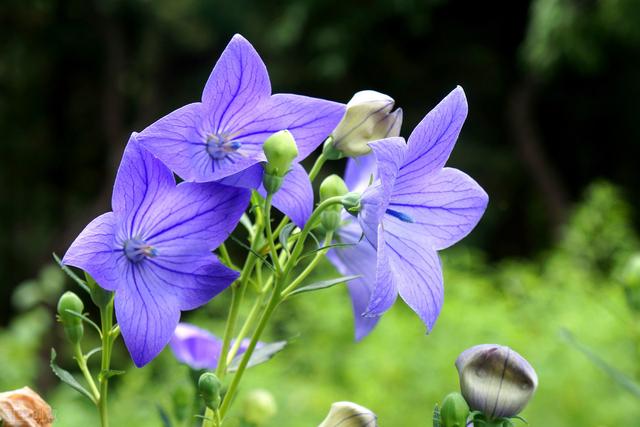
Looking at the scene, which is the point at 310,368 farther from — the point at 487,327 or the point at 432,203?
the point at 432,203

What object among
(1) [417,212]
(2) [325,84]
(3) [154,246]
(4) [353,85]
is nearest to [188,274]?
(3) [154,246]

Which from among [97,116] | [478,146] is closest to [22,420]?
[478,146]

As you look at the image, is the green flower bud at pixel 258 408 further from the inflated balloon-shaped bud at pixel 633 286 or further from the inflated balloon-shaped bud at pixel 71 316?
the inflated balloon-shaped bud at pixel 633 286

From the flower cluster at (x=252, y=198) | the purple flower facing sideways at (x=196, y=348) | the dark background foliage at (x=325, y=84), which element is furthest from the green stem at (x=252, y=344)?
the dark background foliage at (x=325, y=84)

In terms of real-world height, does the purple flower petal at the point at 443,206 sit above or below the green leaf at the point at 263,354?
above

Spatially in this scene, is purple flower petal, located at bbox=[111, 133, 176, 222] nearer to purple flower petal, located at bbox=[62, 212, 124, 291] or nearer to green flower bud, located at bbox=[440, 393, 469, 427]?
purple flower petal, located at bbox=[62, 212, 124, 291]

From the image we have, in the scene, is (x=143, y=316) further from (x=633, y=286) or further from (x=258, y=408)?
(x=633, y=286)

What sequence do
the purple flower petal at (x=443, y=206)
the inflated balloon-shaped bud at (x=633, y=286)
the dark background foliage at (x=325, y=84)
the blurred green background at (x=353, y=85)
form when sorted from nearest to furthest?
the purple flower petal at (x=443, y=206) < the inflated balloon-shaped bud at (x=633, y=286) < the blurred green background at (x=353, y=85) < the dark background foliage at (x=325, y=84)

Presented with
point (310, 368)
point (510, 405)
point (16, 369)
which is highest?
point (510, 405)
